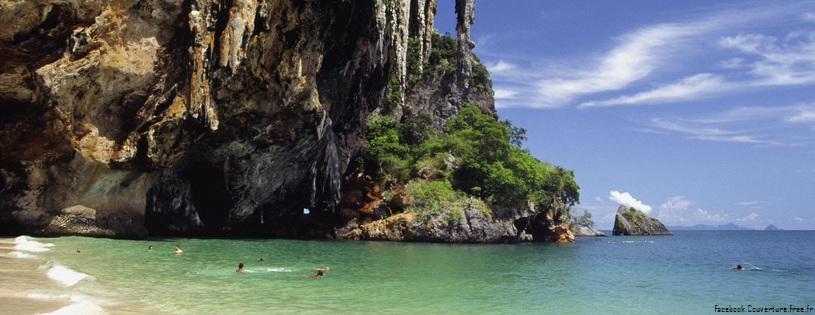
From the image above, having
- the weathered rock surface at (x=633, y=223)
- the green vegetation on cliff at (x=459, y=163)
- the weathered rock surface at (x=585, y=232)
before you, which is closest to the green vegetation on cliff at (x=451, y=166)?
the green vegetation on cliff at (x=459, y=163)

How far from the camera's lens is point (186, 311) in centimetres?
855

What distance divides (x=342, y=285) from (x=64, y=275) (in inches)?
213

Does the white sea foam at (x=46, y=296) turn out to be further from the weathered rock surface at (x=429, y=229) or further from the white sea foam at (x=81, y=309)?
the weathered rock surface at (x=429, y=229)

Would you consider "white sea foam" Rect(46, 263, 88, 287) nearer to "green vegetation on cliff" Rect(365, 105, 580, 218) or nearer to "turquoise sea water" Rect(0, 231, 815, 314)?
"turquoise sea water" Rect(0, 231, 815, 314)

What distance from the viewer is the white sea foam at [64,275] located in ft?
33.5

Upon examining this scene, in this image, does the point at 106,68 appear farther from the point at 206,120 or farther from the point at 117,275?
the point at 117,275

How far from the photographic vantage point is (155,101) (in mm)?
20031

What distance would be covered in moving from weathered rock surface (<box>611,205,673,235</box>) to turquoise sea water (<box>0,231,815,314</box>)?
5633cm

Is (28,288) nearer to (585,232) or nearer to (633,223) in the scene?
(585,232)

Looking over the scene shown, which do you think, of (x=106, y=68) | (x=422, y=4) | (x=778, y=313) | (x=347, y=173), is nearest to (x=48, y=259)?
(x=106, y=68)

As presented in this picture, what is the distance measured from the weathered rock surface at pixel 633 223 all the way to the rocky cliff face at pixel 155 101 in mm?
56786

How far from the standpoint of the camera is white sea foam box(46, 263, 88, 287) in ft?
33.5

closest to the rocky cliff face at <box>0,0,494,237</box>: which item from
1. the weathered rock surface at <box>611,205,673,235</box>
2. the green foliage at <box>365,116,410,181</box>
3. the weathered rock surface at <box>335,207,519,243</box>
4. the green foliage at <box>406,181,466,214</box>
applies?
the weathered rock surface at <box>335,207,519,243</box>

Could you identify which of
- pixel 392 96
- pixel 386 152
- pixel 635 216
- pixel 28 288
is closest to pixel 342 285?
pixel 28 288
